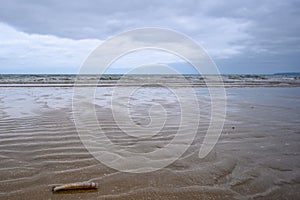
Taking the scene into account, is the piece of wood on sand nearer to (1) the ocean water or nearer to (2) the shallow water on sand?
(2) the shallow water on sand

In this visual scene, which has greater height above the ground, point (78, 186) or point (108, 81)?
point (108, 81)

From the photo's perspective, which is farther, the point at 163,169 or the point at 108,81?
the point at 108,81

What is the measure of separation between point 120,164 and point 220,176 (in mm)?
1646

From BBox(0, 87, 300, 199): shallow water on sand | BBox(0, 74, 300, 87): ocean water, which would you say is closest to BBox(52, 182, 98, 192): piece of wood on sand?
BBox(0, 87, 300, 199): shallow water on sand

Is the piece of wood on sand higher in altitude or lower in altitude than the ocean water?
lower

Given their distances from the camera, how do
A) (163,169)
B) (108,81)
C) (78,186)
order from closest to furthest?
(78,186), (163,169), (108,81)

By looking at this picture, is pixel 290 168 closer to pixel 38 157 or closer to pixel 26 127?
pixel 38 157

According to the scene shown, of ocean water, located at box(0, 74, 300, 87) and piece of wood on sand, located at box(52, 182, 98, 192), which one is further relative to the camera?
ocean water, located at box(0, 74, 300, 87)

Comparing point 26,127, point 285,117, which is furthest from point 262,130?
point 26,127

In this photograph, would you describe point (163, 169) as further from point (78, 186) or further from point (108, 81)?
point (108, 81)

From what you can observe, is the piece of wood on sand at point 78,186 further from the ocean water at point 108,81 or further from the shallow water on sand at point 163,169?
the ocean water at point 108,81

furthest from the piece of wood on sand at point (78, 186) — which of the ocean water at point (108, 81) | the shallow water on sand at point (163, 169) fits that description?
the ocean water at point (108, 81)

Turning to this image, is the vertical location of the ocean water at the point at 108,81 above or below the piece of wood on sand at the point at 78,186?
A: above

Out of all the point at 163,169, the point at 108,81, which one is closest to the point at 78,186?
the point at 163,169
